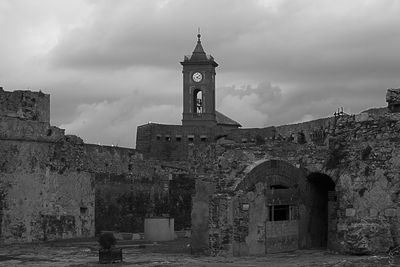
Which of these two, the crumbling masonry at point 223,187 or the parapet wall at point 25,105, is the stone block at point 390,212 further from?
the parapet wall at point 25,105

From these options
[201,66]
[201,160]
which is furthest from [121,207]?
[201,66]

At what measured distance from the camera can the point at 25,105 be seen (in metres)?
25.4

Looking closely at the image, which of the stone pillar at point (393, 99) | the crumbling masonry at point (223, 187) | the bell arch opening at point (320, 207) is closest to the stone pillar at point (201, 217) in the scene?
the crumbling masonry at point (223, 187)

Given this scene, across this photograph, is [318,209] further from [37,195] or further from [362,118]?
[37,195]

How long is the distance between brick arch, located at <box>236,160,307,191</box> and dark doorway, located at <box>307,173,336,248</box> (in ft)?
1.78

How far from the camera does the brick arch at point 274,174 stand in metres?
18.8

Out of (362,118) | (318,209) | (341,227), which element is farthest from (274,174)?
(362,118)

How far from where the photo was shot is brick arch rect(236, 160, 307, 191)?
18.8 metres

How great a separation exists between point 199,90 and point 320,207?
4267 centimetres

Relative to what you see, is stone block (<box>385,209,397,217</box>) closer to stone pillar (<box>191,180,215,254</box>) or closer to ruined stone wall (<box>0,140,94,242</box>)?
stone pillar (<box>191,180,215,254</box>)

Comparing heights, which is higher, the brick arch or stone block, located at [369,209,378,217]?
the brick arch

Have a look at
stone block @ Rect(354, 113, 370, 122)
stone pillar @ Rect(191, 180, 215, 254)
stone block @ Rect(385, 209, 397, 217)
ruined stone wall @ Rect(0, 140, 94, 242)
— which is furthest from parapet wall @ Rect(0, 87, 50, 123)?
stone block @ Rect(385, 209, 397, 217)

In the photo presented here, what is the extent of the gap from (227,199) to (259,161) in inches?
60.8

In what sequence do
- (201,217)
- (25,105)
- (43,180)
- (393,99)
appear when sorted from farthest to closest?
(25,105), (43,180), (201,217), (393,99)
